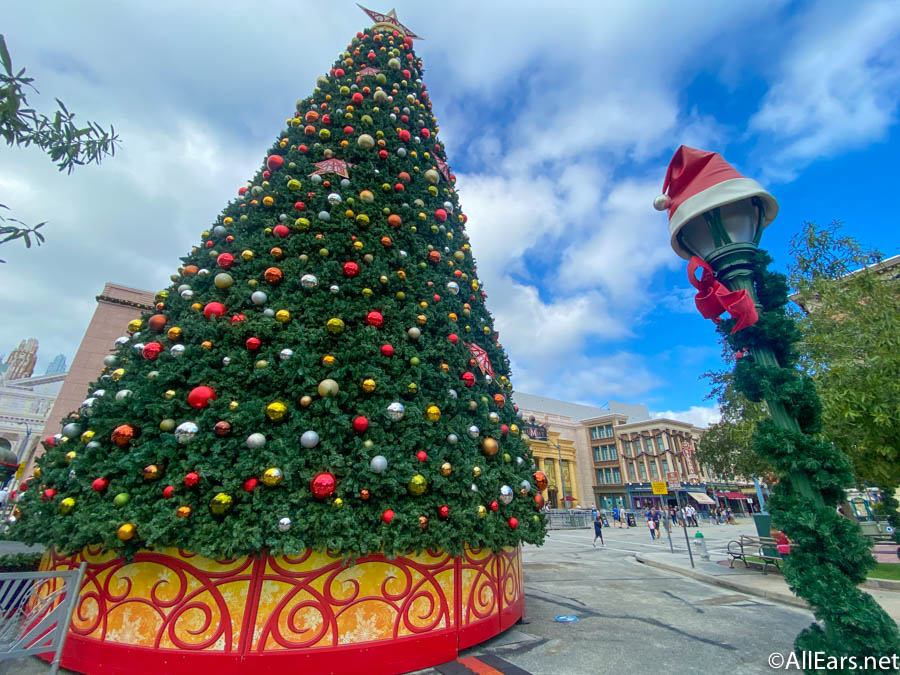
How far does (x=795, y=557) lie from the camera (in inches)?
118

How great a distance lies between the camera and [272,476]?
3.55m

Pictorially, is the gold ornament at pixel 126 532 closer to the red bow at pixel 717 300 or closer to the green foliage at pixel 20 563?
the green foliage at pixel 20 563

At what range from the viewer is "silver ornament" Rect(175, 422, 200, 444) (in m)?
3.68

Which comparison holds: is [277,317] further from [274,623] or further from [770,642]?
[770,642]

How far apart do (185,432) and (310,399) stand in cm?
116

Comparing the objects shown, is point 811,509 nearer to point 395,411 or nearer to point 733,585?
point 395,411

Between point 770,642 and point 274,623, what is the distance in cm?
592

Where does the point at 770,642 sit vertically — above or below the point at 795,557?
below

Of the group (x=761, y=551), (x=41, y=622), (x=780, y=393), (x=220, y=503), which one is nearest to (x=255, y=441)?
(x=220, y=503)

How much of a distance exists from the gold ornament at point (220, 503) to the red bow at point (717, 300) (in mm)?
4700

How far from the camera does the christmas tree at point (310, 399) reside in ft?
11.7

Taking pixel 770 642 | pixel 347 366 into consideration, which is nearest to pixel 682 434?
Answer: pixel 770 642

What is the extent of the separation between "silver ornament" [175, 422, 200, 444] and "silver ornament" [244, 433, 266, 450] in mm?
502

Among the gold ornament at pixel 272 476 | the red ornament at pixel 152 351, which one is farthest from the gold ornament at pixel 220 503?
the red ornament at pixel 152 351
